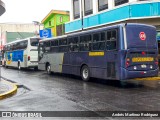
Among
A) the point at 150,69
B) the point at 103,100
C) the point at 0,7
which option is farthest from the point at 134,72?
the point at 0,7

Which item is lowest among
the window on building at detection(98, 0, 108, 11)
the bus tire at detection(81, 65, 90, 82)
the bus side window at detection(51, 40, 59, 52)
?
the bus tire at detection(81, 65, 90, 82)

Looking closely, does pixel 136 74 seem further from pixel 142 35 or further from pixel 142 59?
pixel 142 35

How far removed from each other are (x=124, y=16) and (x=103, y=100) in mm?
11322

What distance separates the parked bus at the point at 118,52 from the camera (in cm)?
1220

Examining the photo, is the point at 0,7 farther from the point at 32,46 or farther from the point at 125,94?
the point at 32,46

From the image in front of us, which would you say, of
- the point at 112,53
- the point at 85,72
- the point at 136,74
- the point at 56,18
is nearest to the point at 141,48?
the point at 136,74

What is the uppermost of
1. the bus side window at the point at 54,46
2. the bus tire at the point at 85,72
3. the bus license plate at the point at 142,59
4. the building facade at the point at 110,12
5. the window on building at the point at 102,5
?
the window on building at the point at 102,5

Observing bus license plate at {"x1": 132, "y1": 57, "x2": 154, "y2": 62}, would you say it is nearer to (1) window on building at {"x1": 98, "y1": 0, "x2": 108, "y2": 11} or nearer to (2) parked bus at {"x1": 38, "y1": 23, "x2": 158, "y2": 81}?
(2) parked bus at {"x1": 38, "y1": 23, "x2": 158, "y2": 81}

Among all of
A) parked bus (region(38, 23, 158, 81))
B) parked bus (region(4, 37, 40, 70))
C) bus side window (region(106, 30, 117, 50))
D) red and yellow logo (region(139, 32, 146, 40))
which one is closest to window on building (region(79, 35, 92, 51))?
parked bus (region(38, 23, 158, 81))

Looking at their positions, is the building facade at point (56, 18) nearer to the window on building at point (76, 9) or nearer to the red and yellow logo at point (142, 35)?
the window on building at point (76, 9)

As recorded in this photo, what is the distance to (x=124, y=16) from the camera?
1945cm

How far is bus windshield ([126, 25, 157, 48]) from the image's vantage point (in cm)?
1230

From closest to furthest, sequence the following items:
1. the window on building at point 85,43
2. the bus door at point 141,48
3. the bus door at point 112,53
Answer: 1. the bus door at point 141,48
2. the bus door at point 112,53
3. the window on building at point 85,43

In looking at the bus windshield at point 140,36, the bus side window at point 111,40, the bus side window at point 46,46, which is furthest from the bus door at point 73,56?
the bus windshield at point 140,36
